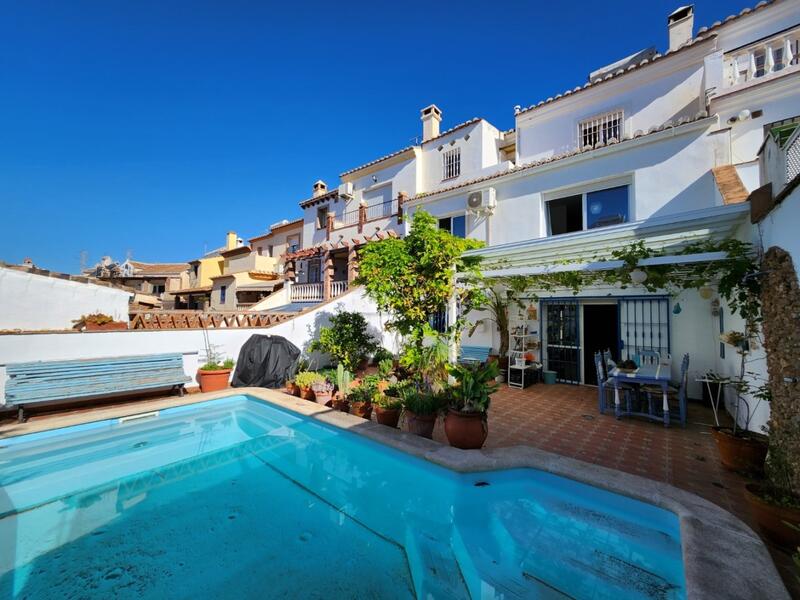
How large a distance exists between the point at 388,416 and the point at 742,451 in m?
5.81

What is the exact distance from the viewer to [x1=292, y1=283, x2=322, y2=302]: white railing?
18375mm

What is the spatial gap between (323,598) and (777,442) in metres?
5.42

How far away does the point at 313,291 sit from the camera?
736 inches

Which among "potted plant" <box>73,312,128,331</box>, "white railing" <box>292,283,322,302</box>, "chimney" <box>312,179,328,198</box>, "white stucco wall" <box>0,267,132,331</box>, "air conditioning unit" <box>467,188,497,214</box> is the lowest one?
"potted plant" <box>73,312,128,331</box>

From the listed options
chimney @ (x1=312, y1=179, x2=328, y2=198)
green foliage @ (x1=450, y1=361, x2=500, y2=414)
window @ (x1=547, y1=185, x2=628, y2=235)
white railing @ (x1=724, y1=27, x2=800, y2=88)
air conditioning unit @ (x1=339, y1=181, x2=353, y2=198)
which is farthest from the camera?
chimney @ (x1=312, y1=179, x2=328, y2=198)

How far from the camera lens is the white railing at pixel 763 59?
855 cm

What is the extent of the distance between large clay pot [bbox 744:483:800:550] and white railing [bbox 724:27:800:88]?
436 inches

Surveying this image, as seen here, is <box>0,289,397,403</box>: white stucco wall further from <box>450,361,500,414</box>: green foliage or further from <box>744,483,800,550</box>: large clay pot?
<box>744,483,800,550</box>: large clay pot

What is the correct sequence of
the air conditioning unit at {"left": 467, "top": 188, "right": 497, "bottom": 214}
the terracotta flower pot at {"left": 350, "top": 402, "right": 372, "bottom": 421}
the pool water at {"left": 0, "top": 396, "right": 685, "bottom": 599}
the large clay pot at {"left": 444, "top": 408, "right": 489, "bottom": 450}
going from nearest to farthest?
the pool water at {"left": 0, "top": 396, "right": 685, "bottom": 599}
the large clay pot at {"left": 444, "top": 408, "right": 489, "bottom": 450}
the terracotta flower pot at {"left": 350, "top": 402, "right": 372, "bottom": 421}
the air conditioning unit at {"left": 467, "top": 188, "right": 497, "bottom": 214}

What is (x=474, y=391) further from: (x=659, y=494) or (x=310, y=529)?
(x=310, y=529)

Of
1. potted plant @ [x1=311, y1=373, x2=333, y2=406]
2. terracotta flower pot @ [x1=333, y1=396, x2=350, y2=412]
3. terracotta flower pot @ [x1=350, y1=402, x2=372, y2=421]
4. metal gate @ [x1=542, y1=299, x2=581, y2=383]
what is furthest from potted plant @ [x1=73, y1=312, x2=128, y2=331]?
metal gate @ [x1=542, y1=299, x2=581, y2=383]

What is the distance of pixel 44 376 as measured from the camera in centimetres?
774

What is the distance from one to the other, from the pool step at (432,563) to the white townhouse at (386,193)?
11.9m

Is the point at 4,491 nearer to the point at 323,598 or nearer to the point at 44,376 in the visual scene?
the point at 44,376
